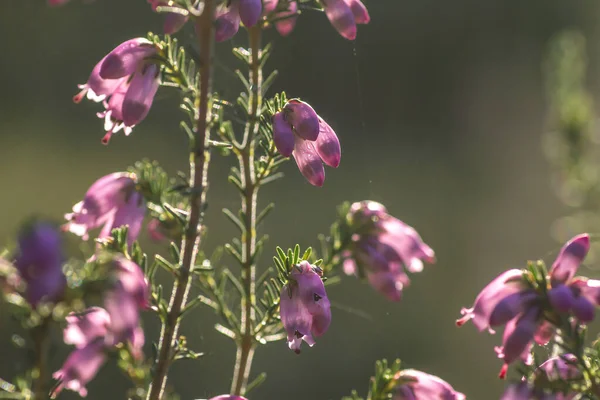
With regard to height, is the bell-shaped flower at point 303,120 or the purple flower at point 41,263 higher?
the bell-shaped flower at point 303,120

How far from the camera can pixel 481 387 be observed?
214 inches

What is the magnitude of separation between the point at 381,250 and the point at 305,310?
1.32ft

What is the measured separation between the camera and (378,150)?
35.8 ft

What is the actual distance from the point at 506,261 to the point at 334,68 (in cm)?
359

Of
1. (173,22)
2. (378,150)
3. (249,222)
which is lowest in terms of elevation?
(378,150)

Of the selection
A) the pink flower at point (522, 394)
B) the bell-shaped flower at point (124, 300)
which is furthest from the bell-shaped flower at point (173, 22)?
the pink flower at point (522, 394)

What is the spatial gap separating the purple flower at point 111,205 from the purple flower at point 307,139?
29 centimetres

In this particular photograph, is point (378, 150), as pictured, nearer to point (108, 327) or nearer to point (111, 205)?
point (111, 205)

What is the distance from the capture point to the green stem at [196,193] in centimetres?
115

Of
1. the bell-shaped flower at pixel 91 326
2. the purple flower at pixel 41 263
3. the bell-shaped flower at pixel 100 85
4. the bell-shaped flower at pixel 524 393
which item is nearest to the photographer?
the purple flower at pixel 41 263

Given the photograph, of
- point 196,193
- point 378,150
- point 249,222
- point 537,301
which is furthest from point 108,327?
point 378,150

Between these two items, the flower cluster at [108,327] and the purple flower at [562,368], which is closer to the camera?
the flower cluster at [108,327]

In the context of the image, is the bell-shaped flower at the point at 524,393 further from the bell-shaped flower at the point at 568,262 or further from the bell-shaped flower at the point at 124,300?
the bell-shaped flower at the point at 124,300

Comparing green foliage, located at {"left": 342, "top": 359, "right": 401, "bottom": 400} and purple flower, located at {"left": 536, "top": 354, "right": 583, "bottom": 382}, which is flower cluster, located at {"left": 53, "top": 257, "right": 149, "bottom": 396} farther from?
purple flower, located at {"left": 536, "top": 354, "right": 583, "bottom": 382}
